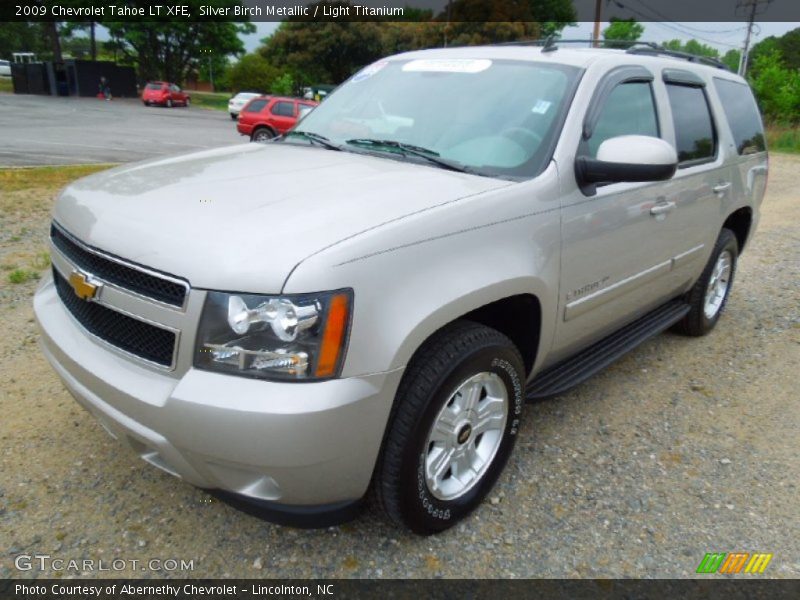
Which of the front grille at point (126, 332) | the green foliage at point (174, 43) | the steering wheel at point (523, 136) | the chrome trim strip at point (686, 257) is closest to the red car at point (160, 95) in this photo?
the green foliage at point (174, 43)

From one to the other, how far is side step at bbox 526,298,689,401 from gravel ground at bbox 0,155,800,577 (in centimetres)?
36

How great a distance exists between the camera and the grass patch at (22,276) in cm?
494

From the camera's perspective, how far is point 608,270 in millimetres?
2996

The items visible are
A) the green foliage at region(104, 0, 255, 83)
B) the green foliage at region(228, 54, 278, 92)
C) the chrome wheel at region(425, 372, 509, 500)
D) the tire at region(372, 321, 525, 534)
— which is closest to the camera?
the tire at region(372, 321, 525, 534)

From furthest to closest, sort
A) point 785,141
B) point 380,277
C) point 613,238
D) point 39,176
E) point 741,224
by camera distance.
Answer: point 785,141
point 39,176
point 741,224
point 613,238
point 380,277

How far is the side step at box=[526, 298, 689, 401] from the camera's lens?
9.76 ft

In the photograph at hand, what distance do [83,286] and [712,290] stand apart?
4.22 meters

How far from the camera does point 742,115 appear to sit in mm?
4488

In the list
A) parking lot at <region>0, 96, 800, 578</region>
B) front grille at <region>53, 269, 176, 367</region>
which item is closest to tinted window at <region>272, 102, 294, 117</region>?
parking lot at <region>0, 96, 800, 578</region>

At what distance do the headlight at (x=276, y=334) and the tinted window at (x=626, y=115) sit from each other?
1.62 m

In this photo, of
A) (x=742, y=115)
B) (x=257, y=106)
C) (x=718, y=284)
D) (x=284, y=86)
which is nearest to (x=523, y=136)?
(x=742, y=115)

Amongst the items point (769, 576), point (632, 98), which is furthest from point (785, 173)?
point (769, 576)

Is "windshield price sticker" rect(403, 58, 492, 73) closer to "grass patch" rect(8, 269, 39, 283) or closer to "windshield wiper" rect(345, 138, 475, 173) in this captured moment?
"windshield wiper" rect(345, 138, 475, 173)
